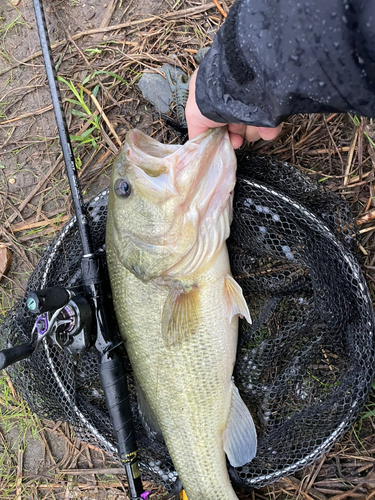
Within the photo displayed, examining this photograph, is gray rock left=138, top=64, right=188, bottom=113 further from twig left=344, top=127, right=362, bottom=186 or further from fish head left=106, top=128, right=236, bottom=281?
twig left=344, top=127, right=362, bottom=186

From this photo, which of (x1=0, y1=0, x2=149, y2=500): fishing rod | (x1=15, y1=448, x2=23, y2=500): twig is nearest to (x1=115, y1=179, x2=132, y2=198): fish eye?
(x1=0, y1=0, x2=149, y2=500): fishing rod

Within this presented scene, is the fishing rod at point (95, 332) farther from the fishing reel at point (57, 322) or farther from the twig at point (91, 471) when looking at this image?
the twig at point (91, 471)

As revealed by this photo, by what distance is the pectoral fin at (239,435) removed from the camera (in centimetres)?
231

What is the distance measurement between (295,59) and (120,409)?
1985 mm

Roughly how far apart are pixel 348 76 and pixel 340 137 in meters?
1.36

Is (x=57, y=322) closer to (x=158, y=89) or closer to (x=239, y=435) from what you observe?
(x=239, y=435)

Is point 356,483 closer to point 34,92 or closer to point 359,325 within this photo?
point 359,325

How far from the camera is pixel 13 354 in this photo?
76.5 inches

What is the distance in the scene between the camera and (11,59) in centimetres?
312

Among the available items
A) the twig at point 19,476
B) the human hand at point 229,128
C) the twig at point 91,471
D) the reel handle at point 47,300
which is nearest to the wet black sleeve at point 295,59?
the human hand at point 229,128

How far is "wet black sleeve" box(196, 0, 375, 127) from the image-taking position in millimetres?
1190

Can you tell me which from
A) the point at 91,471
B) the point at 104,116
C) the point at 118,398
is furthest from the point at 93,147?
the point at 91,471

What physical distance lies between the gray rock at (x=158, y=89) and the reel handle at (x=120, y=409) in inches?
66.6

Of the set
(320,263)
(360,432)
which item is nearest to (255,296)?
(320,263)
